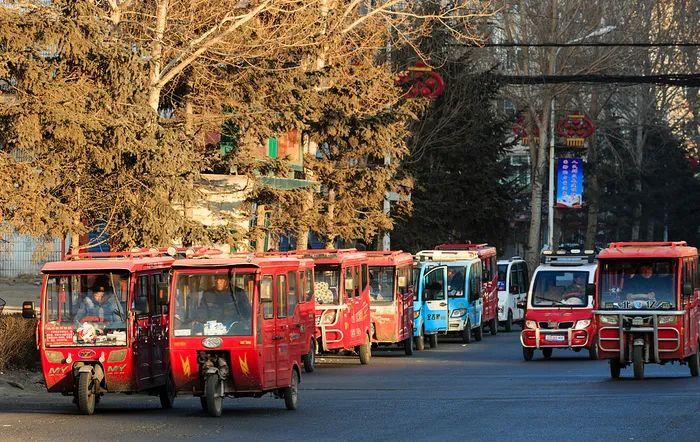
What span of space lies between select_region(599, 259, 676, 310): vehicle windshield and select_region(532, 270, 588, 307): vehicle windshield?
6193 millimetres

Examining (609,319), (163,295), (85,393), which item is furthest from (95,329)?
(609,319)

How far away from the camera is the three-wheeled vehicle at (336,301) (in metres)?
31.8

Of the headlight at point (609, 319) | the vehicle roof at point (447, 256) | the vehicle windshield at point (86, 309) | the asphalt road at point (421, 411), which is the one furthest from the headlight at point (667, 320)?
the vehicle roof at point (447, 256)

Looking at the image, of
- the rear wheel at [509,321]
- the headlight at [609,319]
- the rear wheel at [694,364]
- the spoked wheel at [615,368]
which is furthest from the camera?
the rear wheel at [509,321]

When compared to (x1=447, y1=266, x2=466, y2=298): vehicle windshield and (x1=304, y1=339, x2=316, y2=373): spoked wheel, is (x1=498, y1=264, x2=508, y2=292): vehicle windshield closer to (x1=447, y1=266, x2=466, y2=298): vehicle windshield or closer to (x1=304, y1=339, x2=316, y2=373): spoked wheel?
(x1=447, y1=266, x2=466, y2=298): vehicle windshield

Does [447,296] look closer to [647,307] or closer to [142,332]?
[647,307]

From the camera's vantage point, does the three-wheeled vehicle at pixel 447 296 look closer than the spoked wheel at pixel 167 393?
No

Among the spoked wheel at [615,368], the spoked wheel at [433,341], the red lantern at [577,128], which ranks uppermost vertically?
the red lantern at [577,128]

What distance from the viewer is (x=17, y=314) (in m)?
28.5

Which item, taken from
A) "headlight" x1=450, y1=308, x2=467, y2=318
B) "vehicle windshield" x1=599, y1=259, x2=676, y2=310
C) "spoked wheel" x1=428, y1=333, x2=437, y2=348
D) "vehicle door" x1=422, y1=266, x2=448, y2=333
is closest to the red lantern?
"headlight" x1=450, y1=308, x2=467, y2=318

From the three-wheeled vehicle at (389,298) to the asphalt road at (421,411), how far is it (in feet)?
13.4

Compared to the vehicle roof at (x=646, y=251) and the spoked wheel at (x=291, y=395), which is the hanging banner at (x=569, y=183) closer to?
the vehicle roof at (x=646, y=251)

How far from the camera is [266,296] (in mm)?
20703

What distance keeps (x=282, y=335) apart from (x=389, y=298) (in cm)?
1373
